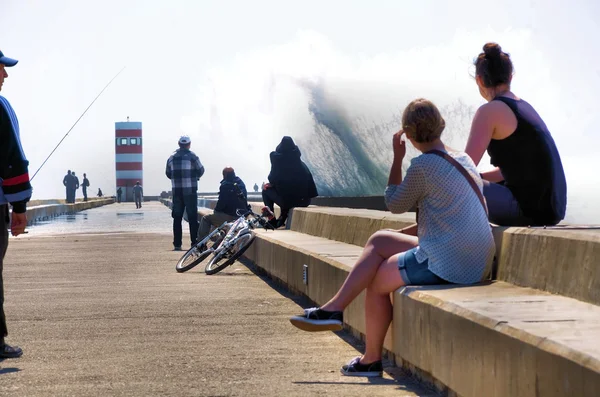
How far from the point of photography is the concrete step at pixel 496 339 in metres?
4.00

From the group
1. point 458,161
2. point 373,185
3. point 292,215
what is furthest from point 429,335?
point 373,185

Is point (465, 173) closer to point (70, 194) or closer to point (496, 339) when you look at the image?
point (496, 339)

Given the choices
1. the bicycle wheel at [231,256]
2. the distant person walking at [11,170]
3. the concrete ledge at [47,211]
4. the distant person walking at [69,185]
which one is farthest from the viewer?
the distant person walking at [69,185]

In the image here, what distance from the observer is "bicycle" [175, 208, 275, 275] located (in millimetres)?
14625

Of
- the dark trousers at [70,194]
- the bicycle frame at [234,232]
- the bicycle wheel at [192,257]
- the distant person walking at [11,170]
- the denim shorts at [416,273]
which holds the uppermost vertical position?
the distant person walking at [11,170]

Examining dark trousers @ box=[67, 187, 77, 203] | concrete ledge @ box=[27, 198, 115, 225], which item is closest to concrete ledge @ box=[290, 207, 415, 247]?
concrete ledge @ box=[27, 198, 115, 225]

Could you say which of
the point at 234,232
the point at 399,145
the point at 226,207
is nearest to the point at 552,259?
the point at 399,145

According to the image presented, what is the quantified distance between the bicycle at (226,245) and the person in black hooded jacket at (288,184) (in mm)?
1982

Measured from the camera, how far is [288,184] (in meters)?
17.6

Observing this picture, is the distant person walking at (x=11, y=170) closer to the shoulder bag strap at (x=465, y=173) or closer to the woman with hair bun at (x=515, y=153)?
the shoulder bag strap at (x=465, y=173)

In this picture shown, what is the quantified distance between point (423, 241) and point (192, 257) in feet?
29.6

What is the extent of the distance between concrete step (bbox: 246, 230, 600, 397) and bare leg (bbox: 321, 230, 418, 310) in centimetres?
25

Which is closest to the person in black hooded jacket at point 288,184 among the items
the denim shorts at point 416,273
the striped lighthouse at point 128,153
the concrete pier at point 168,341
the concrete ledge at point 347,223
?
the concrete ledge at point 347,223

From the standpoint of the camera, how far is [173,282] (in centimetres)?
1336
